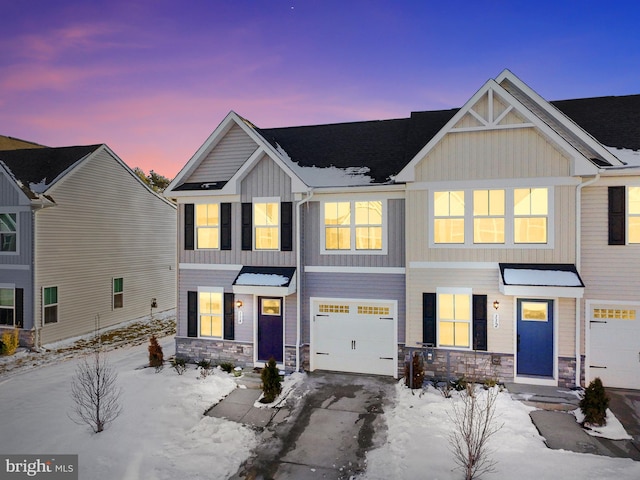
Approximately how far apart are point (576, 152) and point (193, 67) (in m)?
19.6

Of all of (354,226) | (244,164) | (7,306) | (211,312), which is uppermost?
(244,164)

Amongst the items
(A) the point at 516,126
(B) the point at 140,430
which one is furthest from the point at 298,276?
(A) the point at 516,126

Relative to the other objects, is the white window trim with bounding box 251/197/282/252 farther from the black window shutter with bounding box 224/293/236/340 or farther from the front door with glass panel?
the black window shutter with bounding box 224/293/236/340

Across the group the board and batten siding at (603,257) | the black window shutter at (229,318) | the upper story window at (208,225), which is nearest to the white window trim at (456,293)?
the board and batten siding at (603,257)

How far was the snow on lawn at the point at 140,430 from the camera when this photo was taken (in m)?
6.78

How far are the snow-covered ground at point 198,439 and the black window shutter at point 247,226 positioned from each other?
472cm

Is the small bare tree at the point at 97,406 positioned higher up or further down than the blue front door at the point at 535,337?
further down

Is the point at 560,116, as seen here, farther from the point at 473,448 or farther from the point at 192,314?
the point at 192,314

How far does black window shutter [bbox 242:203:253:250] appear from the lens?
12.7 meters

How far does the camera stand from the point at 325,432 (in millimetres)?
8312

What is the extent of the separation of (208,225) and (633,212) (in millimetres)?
13471

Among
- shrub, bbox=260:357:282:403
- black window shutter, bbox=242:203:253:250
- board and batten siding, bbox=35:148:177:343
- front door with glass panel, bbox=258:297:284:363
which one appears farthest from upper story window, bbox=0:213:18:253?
shrub, bbox=260:357:282:403

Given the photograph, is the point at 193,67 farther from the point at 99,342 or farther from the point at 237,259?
the point at 99,342
